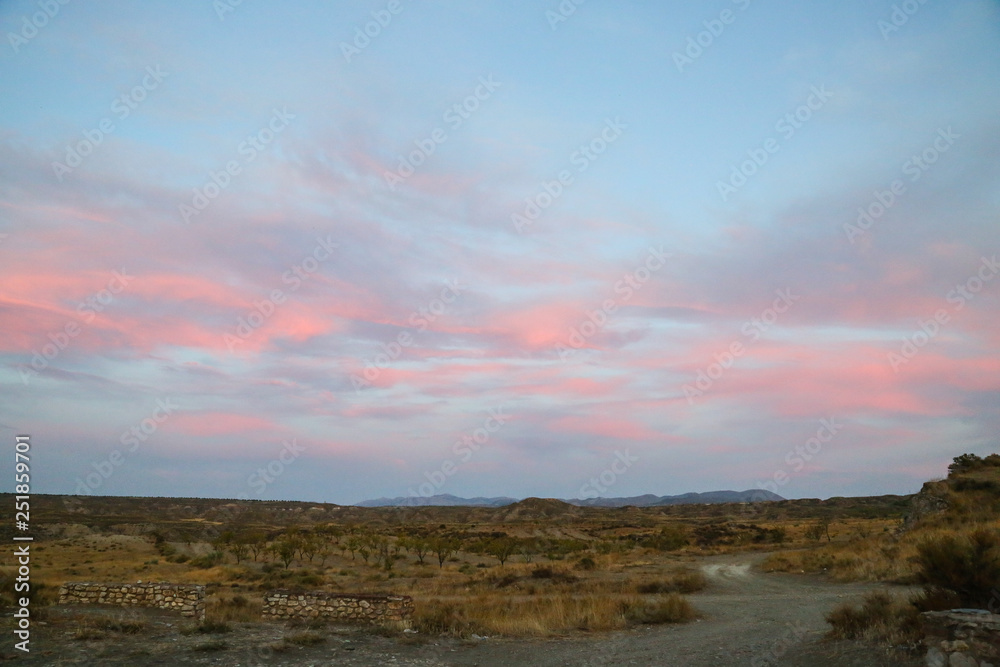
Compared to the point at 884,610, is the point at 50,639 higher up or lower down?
lower down

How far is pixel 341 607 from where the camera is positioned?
1594cm

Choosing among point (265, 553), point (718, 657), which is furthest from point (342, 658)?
point (265, 553)

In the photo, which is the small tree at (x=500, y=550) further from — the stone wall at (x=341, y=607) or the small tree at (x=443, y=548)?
the stone wall at (x=341, y=607)

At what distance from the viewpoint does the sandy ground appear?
11.0 m

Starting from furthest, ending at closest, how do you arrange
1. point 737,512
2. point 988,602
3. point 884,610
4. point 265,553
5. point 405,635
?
point 737,512
point 265,553
point 405,635
point 884,610
point 988,602

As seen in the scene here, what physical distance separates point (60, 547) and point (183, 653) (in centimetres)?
4466

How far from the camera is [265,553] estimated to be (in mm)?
42219

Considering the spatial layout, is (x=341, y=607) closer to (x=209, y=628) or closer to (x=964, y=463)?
(x=209, y=628)

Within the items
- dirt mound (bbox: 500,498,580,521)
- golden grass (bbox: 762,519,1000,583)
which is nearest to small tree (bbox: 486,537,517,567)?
golden grass (bbox: 762,519,1000,583)

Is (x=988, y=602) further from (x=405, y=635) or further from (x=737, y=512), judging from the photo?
(x=737, y=512)

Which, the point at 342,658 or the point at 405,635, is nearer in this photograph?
the point at 342,658

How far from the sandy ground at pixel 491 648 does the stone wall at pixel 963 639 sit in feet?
1.53

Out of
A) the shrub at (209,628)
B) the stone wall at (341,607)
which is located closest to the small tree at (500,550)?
the stone wall at (341,607)

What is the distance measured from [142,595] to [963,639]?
19487 mm
